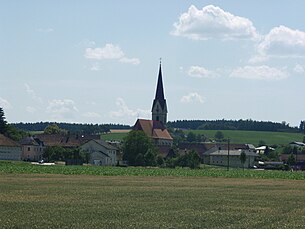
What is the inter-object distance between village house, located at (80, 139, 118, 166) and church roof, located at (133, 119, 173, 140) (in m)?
32.8

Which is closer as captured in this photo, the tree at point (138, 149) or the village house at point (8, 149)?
the village house at point (8, 149)

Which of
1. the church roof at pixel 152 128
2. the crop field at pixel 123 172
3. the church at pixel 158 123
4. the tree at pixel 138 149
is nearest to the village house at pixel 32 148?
the tree at pixel 138 149

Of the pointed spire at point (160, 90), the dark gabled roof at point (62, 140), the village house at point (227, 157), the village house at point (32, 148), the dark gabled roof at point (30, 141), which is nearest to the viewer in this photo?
the village house at point (32, 148)

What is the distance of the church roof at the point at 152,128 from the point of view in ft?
588

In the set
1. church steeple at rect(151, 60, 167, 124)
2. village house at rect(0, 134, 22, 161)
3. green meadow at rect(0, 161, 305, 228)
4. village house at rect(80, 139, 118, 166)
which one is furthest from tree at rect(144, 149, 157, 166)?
green meadow at rect(0, 161, 305, 228)

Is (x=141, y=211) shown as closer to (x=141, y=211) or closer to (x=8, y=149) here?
(x=141, y=211)

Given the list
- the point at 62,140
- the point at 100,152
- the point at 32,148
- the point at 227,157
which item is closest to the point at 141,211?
the point at 100,152

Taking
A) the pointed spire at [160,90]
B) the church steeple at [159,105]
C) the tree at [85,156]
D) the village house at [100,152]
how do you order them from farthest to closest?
the church steeple at [159,105], the pointed spire at [160,90], the village house at [100,152], the tree at [85,156]

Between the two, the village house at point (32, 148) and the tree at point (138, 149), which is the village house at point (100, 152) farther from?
the village house at point (32, 148)

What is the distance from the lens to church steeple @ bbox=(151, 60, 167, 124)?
178000mm

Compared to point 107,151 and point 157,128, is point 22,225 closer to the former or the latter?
point 107,151

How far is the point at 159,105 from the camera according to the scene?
182 m

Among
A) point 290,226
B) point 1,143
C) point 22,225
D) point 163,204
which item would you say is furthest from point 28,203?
point 1,143

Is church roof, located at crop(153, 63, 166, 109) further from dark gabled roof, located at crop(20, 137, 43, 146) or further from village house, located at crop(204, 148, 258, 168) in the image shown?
dark gabled roof, located at crop(20, 137, 43, 146)
